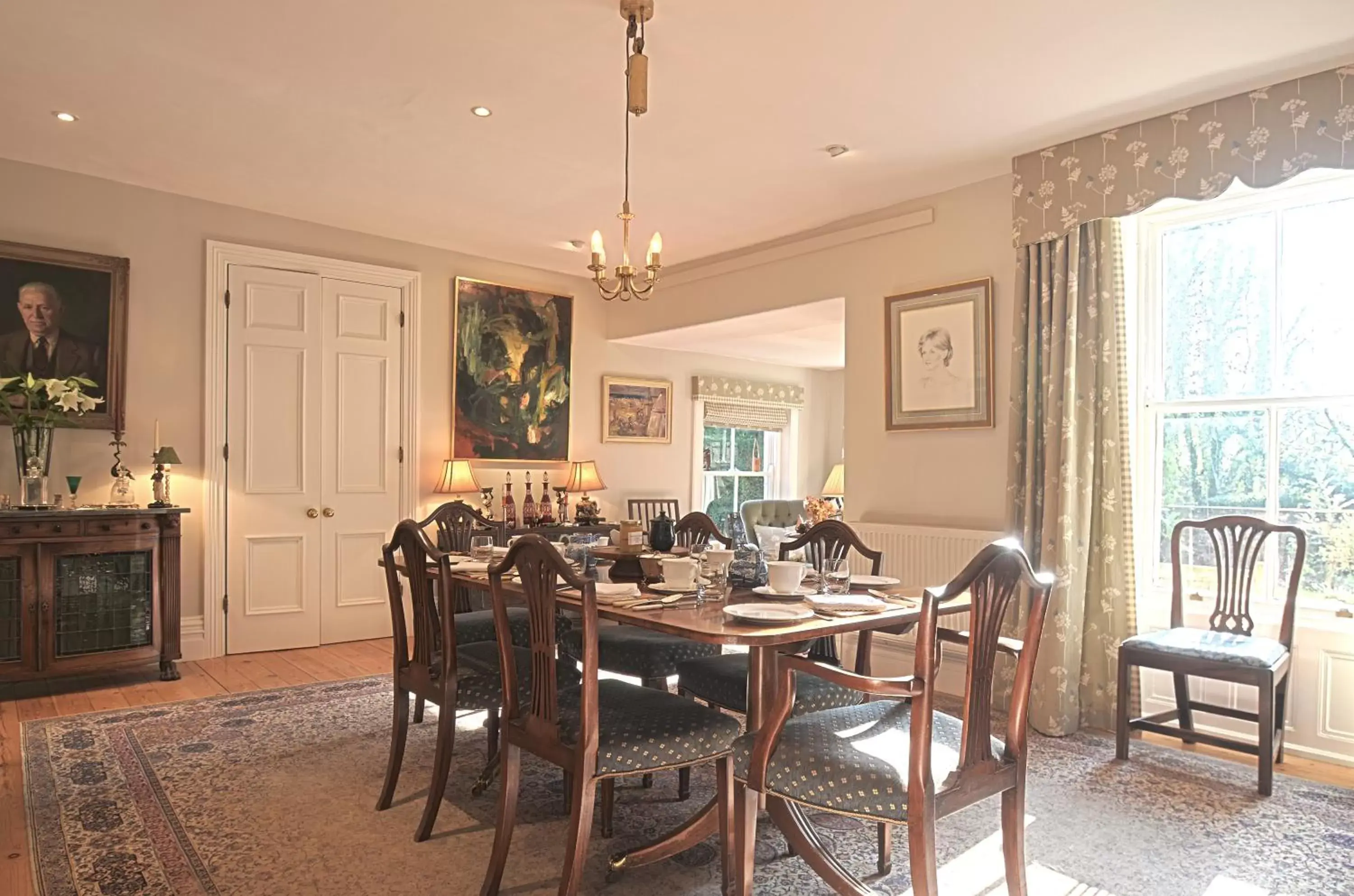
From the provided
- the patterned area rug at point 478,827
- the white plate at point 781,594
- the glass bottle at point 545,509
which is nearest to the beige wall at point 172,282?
the glass bottle at point 545,509

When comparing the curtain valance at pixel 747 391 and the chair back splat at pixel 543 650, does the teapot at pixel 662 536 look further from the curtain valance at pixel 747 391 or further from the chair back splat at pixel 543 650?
the curtain valance at pixel 747 391

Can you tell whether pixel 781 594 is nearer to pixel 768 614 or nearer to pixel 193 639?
pixel 768 614

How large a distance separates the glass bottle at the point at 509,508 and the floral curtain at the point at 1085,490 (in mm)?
3450

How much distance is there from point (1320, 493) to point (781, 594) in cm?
263

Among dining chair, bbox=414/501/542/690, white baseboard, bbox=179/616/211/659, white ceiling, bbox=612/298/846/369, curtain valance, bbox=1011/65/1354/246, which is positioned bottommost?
white baseboard, bbox=179/616/211/659

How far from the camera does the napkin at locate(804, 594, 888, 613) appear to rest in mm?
2223

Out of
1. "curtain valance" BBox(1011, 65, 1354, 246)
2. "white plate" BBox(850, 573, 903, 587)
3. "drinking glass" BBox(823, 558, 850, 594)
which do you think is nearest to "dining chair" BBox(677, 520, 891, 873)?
"white plate" BBox(850, 573, 903, 587)

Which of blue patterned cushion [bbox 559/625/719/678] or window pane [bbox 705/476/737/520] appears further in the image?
window pane [bbox 705/476/737/520]

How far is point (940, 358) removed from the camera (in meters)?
4.48

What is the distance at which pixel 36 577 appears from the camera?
4.15 m

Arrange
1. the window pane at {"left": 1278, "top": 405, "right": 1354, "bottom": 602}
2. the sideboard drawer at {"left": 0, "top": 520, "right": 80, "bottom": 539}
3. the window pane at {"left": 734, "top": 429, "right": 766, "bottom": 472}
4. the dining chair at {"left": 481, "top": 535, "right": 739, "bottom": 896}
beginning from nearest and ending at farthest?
1. the dining chair at {"left": 481, "top": 535, "right": 739, "bottom": 896}
2. the window pane at {"left": 1278, "top": 405, "right": 1354, "bottom": 602}
3. the sideboard drawer at {"left": 0, "top": 520, "right": 80, "bottom": 539}
4. the window pane at {"left": 734, "top": 429, "right": 766, "bottom": 472}

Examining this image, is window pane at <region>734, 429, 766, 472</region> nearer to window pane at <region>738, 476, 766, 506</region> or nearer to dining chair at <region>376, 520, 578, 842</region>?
window pane at <region>738, 476, 766, 506</region>

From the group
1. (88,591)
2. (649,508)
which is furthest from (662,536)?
(649,508)

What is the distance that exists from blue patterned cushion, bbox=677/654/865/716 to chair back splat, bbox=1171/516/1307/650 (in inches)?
72.3
